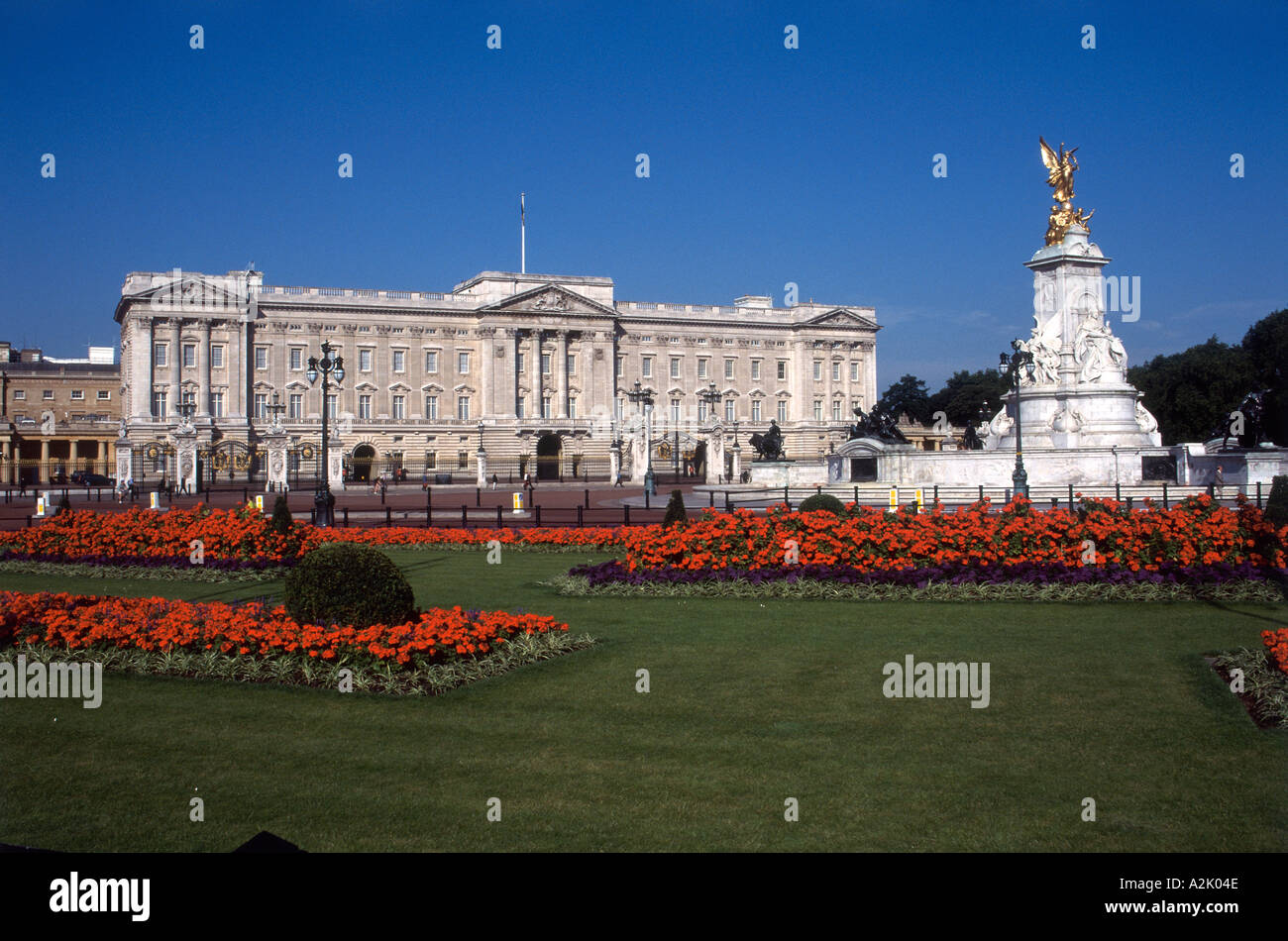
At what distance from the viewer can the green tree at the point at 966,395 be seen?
11231 cm

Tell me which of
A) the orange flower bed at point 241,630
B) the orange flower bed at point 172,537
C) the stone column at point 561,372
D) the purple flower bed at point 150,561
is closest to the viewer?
the orange flower bed at point 241,630

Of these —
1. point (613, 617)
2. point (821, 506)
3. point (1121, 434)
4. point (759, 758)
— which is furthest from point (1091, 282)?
point (759, 758)

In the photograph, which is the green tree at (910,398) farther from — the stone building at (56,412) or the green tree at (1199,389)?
the stone building at (56,412)

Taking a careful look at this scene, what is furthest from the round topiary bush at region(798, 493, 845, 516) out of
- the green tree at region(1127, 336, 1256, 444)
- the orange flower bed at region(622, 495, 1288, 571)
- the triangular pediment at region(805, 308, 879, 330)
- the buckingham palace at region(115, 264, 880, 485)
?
the triangular pediment at region(805, 308, 879, 330)

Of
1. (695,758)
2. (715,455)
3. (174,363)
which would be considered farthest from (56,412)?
(695,758)

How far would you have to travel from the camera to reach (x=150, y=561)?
19594 millimetres

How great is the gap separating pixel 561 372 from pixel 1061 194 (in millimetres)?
53720

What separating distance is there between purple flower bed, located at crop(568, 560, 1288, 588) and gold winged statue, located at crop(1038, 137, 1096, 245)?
109ft

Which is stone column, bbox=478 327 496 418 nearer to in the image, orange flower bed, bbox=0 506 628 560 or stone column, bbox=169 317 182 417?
stone column, bbox=169 317 182 417

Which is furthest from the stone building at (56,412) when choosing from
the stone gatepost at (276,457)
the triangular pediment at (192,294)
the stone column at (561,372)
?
the stone column at (561,372)

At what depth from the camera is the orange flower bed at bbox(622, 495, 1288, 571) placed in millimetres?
15367

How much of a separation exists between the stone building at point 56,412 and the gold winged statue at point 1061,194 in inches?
2472
